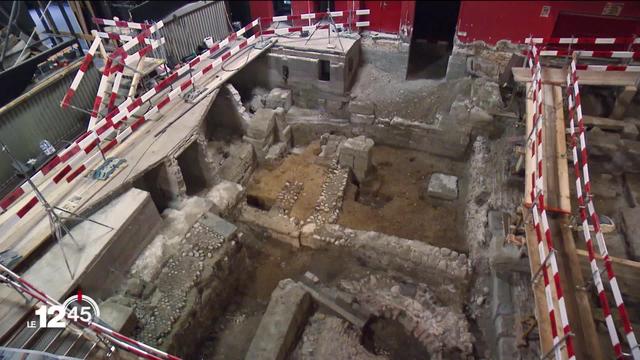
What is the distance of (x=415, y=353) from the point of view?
6301mm

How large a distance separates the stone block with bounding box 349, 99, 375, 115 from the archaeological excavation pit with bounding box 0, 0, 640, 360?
59mm

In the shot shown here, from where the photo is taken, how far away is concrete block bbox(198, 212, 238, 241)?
264 inches

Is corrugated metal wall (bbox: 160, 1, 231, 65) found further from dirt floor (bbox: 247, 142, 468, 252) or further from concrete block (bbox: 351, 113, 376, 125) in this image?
concrete block (bbox: 351, 113, 376, 125)

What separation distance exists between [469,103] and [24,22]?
11.3m

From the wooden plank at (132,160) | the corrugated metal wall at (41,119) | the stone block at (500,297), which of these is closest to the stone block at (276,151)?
the wooden plank at (132,160)

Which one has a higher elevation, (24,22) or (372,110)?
(24,22)

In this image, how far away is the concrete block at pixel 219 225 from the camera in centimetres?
671

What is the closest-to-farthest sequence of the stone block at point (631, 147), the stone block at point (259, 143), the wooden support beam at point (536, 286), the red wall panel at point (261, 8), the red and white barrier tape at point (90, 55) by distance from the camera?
the wooden support beam at point (536, 286) < the red and white barrier tape at point (90, 55) < the stone block at point (631, 147) < the stone block at point (259, 143) < the red wall panel at point (261, 8)

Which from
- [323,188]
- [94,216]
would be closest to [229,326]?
[94,216]

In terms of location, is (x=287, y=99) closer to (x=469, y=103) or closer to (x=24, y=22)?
(x=469, y=103)

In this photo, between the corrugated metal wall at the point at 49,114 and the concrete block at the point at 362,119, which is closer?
the corrugated metal wall at the point at 49,114

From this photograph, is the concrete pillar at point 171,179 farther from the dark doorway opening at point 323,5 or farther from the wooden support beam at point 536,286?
the dark doorway opening at point 323,5

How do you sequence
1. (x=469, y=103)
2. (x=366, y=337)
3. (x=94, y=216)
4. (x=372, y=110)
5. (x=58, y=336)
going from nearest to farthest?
(x=58, y=336) < (x=94, y=216) < (x=366, y=337) < (x=469, y=103) < (x=372, y=110)

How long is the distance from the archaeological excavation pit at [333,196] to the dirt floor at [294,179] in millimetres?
50
